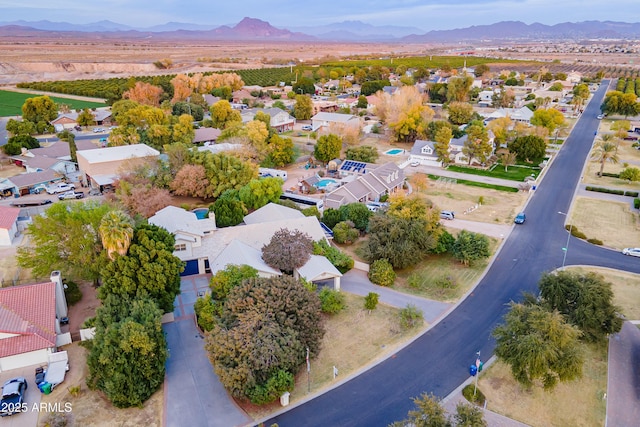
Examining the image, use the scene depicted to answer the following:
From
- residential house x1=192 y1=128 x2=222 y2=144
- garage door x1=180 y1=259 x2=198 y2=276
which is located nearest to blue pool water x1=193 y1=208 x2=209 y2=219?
garage door x1=180 y1=259 x2=198 y2=276

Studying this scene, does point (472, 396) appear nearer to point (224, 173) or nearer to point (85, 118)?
point (224, 173)

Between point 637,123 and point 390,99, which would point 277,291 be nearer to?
point 390,99

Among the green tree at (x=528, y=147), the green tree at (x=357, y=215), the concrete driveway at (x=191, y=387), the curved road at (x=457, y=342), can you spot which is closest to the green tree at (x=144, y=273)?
the concrete driveway at (x=191, y=387)

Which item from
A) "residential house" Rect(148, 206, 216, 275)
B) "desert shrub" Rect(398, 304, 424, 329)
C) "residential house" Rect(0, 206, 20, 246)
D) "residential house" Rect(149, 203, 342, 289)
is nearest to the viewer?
"desert shrub" Rect(398, 304, 424, 329)

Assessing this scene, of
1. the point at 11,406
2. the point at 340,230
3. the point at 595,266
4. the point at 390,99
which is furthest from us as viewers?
the point at 390,99

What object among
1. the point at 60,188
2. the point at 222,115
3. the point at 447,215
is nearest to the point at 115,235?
the point at 447,215

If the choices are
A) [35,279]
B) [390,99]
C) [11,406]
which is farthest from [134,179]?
[390,99]

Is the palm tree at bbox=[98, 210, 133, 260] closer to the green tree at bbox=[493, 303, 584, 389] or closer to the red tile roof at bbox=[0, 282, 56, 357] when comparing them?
the red tile roof at bbox=[0, 282, 56, 357]
